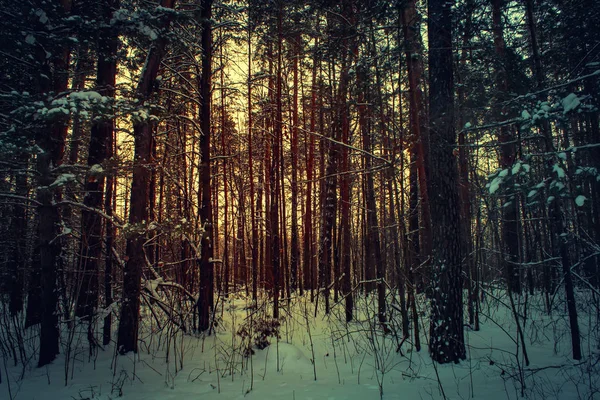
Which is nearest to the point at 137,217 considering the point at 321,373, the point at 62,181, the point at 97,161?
the point at 62,181

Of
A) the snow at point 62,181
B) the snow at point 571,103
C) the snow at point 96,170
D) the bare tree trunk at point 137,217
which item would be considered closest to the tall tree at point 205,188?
the bare tree trunk at point 137,217

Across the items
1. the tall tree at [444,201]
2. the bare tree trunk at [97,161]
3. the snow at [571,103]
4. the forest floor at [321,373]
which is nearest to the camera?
the snow at [571,103]

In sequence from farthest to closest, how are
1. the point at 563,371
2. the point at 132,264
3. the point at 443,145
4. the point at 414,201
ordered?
the point at 414,201 < the point at 132,264 < the point at 443,145 < the point at 563,371

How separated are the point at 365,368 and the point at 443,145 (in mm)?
3979

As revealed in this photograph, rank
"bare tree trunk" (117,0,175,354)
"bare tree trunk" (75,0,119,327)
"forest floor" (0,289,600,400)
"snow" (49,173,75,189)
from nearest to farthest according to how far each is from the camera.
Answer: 1. "forest floor" (0,289,600,400)
2. "snow" (49,173,75,189)
3. "bare tree trunk" (117,0,175,354)
4. "bare tree trunk" (75,0,119,327)

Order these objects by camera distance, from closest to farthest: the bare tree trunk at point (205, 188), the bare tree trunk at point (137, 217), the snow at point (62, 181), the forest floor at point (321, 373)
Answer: the forest floor at point (321, 373)
the snow at point (62, 181)
the bare tree trunk at point (137, 217)
the bare tree trunk at point (205, 188)

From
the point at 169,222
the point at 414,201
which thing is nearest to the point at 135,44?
the point at 169,222

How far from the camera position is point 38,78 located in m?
5.50

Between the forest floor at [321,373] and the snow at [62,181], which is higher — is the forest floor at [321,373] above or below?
below

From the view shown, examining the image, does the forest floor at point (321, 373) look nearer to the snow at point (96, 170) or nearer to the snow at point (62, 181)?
the snow at point (62, 181)

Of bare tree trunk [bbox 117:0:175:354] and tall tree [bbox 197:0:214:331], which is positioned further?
tall tree [bbox 197:0:214:331]

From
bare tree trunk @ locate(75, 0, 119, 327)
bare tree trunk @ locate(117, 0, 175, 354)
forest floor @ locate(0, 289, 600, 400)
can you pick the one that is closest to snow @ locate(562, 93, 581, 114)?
→ forest floor @ locate(0, 289, 600, 400)

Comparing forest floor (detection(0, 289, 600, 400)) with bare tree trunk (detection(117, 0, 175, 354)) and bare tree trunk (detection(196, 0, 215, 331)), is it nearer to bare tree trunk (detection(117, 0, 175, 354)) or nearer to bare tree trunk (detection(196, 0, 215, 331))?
bare tree trunk (detection(117, 0, 175, 354))

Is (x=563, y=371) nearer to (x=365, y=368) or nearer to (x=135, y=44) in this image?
(x=365, y=368)
